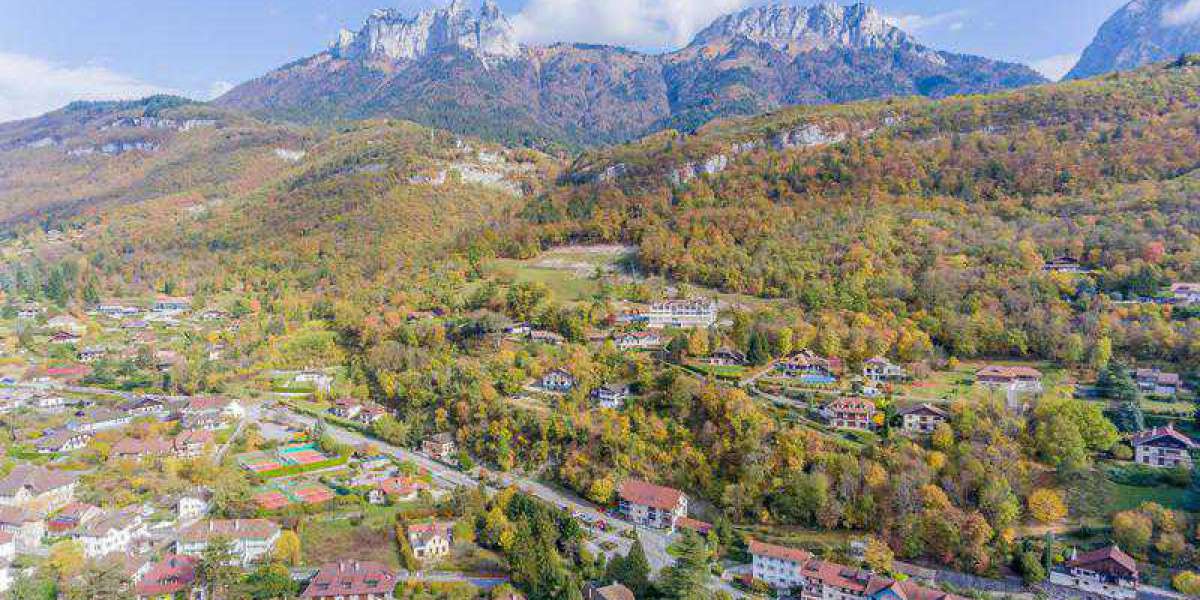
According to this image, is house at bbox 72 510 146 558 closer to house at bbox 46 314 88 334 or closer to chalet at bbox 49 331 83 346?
chalet at bbox 49 331 83 346

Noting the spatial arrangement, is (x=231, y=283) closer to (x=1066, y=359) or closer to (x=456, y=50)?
(x=1066, y=359)

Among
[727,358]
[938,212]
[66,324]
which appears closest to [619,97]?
[938,212]

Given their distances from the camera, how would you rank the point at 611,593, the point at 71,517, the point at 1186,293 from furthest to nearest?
the point at 1186,293 < the point at 71,517 < the point at 611,593

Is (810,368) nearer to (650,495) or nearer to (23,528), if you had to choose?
(650,495)

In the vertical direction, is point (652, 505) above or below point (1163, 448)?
below

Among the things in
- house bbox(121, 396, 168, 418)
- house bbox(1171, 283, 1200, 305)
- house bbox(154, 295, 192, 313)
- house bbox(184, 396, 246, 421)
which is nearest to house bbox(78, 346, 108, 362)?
house bbox(154, 295, 192, 313)

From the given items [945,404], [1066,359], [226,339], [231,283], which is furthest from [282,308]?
[1066,359]
